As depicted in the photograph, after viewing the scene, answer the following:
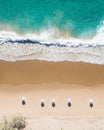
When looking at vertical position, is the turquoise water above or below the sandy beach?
above

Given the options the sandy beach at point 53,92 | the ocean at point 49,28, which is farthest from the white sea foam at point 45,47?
the sandy beach at point 53,92

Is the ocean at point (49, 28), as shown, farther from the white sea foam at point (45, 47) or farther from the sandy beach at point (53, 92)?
the sandy beach at point (53, 92)

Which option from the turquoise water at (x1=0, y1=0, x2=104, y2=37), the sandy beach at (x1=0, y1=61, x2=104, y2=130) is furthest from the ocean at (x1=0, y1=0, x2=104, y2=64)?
the sandy beach at (x1=0, y1=61, x2=104, y2=130)

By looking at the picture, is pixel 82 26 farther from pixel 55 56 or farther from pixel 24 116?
pixel 24 116

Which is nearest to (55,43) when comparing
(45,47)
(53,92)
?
(45,47)

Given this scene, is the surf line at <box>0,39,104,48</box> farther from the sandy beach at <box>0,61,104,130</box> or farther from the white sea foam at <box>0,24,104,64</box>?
the sandy beach at <box>0,61,104,130</box>

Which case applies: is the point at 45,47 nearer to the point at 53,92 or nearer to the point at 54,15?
the point at 54,15
